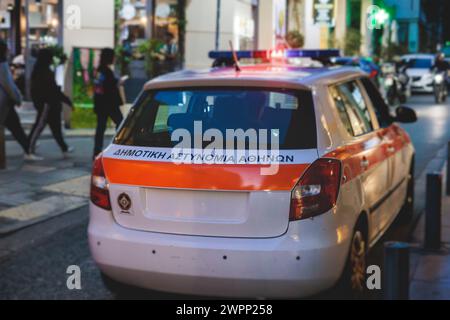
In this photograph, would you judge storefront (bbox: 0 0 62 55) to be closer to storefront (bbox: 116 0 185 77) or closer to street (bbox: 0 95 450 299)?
storefront (bbox: 116 0 185 77)

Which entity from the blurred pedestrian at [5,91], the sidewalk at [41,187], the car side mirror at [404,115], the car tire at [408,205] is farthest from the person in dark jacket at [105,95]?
the car side mirror at [404,115]

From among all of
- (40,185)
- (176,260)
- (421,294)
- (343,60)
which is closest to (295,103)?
(176,260)

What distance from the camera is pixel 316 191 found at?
4566 mm

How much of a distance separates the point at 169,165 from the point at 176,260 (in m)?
0.56

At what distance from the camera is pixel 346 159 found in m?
4.94

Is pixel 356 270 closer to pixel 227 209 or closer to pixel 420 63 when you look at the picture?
pixel 227 209

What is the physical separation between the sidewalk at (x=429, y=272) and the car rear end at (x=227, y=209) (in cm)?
104

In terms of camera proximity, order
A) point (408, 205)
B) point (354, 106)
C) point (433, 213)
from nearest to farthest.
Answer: point (354, 106), point (433, 213), point (408, 205)

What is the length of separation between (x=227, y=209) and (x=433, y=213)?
8.67 feet

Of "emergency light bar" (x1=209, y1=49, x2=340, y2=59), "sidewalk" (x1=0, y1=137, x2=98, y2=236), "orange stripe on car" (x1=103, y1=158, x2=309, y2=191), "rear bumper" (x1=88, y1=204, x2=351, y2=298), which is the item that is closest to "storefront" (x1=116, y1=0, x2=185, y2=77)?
"sidewalk" (x1=0, y1=137, x2=98, y2=236)

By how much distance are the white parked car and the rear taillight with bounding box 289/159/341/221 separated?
30.9 metres

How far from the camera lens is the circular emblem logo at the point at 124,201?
476cm

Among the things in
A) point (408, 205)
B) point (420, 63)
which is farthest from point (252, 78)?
point (420, 63)
